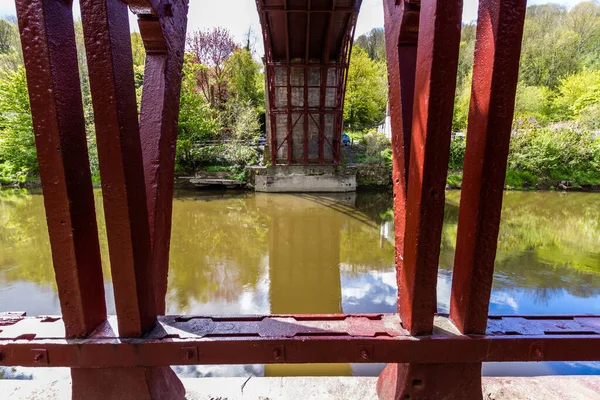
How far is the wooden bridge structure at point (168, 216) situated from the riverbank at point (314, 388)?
1.94 ft

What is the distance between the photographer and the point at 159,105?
155 cm

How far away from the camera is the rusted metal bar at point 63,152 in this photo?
3.80 ft

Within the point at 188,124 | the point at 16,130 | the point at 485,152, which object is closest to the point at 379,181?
the point at 188,124

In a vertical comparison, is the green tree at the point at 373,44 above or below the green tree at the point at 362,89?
above

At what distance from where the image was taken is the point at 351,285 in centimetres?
646

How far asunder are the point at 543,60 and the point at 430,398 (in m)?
37.4

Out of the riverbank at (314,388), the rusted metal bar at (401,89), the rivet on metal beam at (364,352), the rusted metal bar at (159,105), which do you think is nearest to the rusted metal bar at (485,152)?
the rusted metal bar at (401,89)

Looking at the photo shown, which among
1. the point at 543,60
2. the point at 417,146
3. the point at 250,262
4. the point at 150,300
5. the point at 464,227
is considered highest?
the point at 543,60

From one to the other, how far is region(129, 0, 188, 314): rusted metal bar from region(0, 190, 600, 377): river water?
119 inches

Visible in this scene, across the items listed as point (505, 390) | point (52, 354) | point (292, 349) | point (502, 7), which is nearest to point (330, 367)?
point (505, 390)

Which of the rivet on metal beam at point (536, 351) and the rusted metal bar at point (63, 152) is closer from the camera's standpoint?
the rusted metal bar at point (63, 152)

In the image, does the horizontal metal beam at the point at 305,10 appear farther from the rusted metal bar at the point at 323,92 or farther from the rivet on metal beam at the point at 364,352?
the rivet on metal beam at the point at 364,352

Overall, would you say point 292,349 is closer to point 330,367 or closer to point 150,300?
point 150,300

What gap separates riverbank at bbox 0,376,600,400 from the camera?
212 cm
